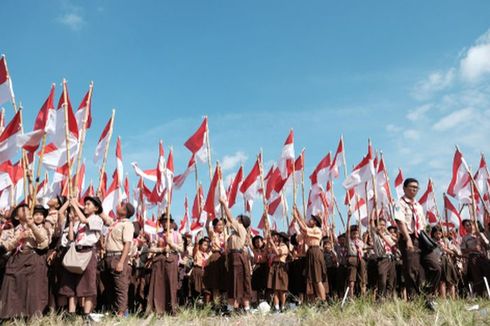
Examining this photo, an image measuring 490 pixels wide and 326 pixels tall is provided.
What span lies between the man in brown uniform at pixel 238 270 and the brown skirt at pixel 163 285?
1045 mm

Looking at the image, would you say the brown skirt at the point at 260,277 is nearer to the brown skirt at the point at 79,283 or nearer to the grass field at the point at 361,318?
the grass field at the point at 361,318

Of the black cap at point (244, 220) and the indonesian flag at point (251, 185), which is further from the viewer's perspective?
the indonesian flag at point (251, 185)

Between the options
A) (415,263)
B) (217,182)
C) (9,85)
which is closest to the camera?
(415,263)

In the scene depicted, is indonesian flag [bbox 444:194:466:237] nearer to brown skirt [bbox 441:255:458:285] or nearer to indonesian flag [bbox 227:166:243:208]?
brown skirt [bbox 441:255:458:285]

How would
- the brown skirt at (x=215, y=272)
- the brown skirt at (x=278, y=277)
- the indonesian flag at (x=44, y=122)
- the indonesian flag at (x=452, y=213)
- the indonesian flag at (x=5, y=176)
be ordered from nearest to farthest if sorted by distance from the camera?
the indonesian flag at (x=44, y=122), the indonesian flag at (x=5, y=176), the brown skirt at (x=215, y=272), the brown skirt at (x=278, y=277), the indonesian flag at (x=452, y=213)

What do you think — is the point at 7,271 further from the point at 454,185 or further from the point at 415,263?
the point at 454,185

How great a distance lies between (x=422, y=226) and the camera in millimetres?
6539

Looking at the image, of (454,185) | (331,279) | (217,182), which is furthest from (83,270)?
(454,185)

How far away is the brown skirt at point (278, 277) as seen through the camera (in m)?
10.4

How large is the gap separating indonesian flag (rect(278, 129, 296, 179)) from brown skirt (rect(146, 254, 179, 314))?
446cm

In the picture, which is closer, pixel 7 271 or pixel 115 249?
pixel 7 271

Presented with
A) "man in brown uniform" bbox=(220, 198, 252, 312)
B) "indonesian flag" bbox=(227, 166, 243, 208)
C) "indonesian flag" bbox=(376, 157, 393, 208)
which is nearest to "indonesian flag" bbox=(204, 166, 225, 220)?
"man in brown uniform" bbox=(220, 198, 252, 312)

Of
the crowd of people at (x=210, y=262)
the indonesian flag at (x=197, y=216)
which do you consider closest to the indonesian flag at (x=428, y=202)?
the crowd of people at (x=210, y=262)

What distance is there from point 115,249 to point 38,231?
128cm
